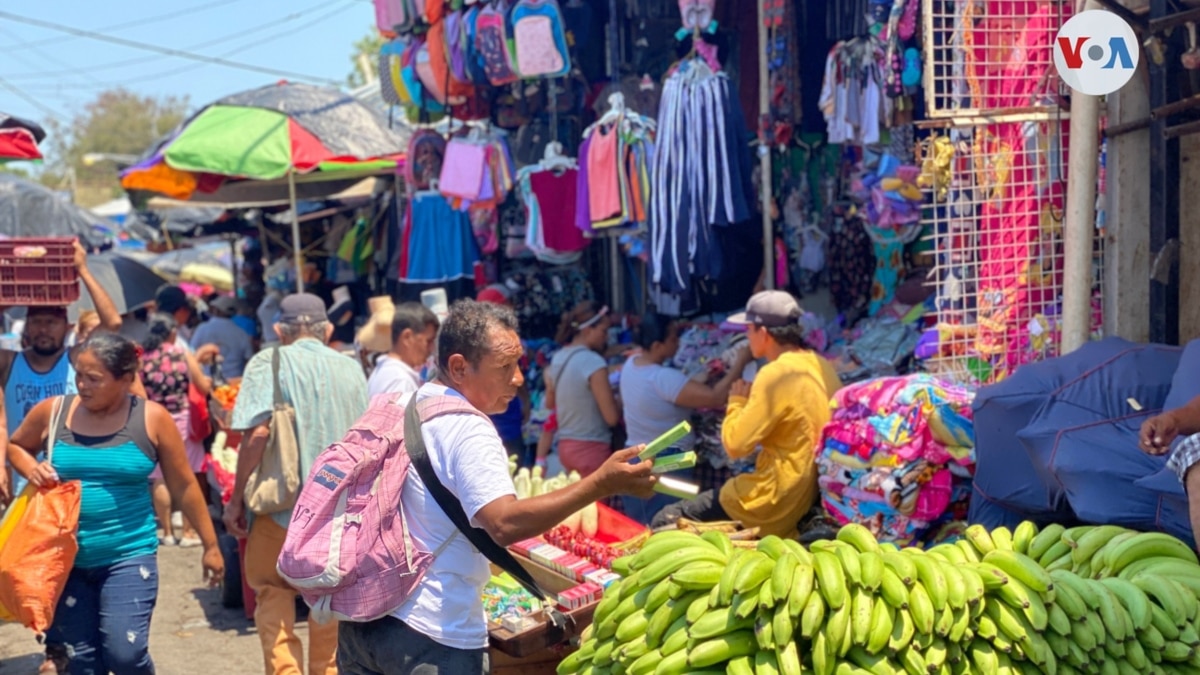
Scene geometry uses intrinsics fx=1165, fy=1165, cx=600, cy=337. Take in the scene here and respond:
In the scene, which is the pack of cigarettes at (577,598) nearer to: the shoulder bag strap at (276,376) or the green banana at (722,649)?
the green banana at (722,649)

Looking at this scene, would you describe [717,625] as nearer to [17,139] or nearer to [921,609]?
[921,609]

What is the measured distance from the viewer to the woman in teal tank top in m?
4.78

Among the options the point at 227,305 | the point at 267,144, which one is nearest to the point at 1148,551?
the point at 267,144

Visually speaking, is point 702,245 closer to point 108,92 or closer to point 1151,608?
point 1151,608

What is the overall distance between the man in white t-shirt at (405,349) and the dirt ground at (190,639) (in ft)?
5.87

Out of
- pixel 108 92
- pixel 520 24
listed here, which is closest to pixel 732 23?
pixel 520 24

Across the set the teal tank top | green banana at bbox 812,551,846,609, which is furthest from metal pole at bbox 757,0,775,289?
green banana at bbox 812,551,846,609

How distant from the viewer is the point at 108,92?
62.1 meters

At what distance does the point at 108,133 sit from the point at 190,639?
5770 centimetres

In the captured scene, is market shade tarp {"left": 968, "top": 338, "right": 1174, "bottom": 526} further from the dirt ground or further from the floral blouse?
the floral blouse

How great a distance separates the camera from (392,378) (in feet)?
20.2

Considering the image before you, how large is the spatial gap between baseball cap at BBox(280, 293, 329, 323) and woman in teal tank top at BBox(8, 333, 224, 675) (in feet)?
2.90

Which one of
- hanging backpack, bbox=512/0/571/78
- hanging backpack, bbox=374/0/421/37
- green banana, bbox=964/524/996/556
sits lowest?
green banana, bbox=964/524/996/556

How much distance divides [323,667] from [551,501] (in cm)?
281
